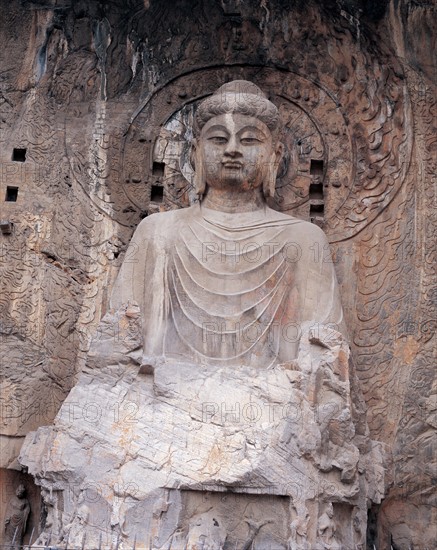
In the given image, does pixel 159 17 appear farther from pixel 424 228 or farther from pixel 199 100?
pixel 424 228

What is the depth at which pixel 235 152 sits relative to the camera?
9.43 m

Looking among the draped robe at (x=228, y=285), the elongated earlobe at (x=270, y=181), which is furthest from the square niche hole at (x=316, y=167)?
the draped robe at (x=228, y=285)

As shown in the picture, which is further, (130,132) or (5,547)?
(130,132)

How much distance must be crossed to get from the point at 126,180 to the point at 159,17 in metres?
A: 1.46

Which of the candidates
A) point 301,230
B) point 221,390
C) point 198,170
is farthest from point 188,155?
point 221,390

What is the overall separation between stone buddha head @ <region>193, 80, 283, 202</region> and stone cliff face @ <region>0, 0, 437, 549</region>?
0.87 meters

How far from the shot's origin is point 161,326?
356 inches

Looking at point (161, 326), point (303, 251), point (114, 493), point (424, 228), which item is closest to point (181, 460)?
point (114, 493)

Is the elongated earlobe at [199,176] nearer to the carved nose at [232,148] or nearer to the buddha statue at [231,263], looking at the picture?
the buddha statue at [231,263]

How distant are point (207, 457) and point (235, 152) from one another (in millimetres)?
2546

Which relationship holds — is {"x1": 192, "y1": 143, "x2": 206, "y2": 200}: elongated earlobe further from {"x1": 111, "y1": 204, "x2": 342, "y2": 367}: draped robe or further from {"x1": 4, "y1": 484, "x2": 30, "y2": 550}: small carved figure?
{"x1": 4, "y1": 484, "x2": 30, "y2": 550}: small carved figure

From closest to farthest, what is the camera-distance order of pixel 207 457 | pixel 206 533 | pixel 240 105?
pixel 206 533, pixel 207 457, pixel 240 105

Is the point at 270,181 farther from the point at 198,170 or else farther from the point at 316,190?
the point at 316,190

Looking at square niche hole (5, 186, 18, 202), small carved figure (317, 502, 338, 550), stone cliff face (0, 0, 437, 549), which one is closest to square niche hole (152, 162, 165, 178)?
stone cliff face (0, 0, 437, 549)
